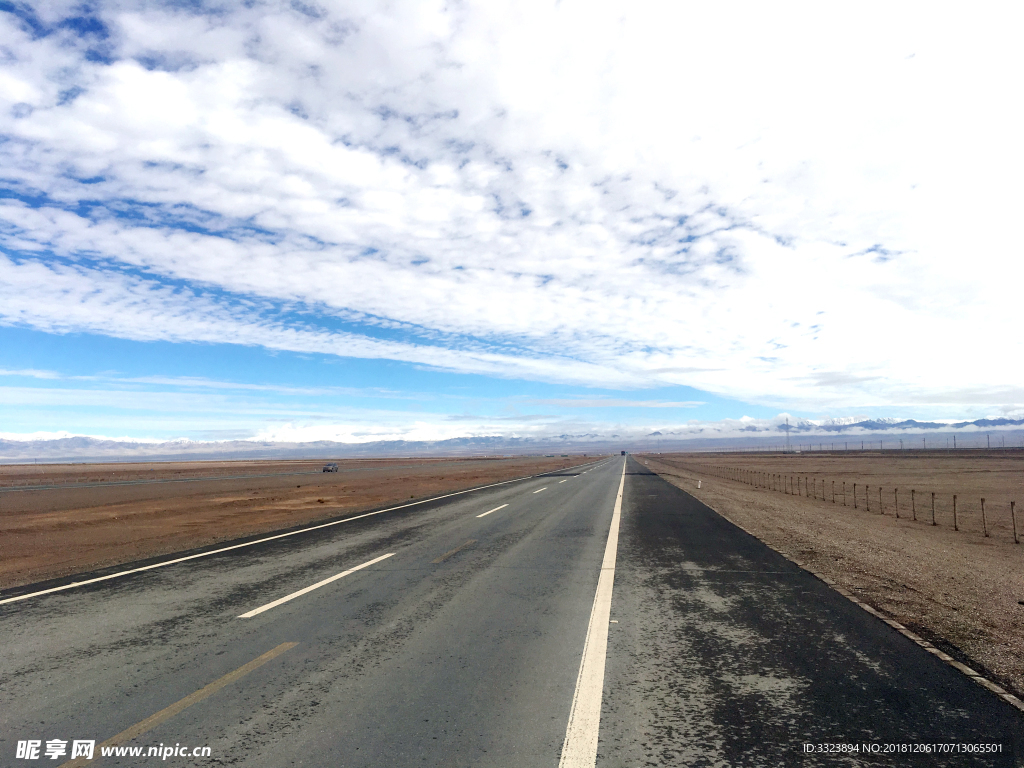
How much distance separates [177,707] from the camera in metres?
4.59

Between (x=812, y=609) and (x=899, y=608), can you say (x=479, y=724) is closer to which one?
(x=812, y=609)

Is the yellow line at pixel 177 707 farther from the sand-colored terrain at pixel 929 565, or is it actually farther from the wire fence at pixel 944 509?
the wire fence at pixel 944 509

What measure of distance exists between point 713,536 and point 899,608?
6.70 metres

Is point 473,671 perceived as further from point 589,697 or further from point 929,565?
point 929,565

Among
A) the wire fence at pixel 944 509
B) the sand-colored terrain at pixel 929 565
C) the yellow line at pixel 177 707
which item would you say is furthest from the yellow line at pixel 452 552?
the wire fence at pixel 944 509

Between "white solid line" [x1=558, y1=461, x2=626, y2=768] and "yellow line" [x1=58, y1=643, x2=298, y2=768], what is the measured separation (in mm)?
3202

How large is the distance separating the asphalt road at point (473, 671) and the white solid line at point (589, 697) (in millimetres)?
44

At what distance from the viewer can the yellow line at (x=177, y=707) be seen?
4.02 m

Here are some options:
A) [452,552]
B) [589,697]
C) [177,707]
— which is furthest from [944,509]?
[177,707]

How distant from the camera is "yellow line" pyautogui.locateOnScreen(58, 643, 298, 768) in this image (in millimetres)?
4023

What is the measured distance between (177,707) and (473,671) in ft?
8.42

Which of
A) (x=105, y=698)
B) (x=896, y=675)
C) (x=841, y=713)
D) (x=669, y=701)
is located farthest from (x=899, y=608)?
(x=105, y=698)

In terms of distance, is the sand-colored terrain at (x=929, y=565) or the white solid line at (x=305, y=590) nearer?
the sand-colored terrain at (x=929, y=565)

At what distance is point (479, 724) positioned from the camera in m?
4.29
